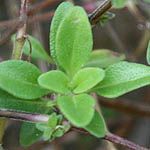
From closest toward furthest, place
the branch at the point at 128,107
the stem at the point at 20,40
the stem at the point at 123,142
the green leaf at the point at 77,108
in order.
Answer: the green leaf at the point at 77,108, the stem at the point at 123,142, the stem at the point at 20,40, the branch at the point at 128,107

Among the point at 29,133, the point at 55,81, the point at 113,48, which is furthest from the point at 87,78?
the point at 113,48

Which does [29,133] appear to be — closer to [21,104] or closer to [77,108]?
[21,104]

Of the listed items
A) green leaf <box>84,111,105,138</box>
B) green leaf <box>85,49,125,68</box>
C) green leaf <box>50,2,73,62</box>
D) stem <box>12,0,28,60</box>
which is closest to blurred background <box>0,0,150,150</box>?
green leaf <box>85,49,125,68</box>

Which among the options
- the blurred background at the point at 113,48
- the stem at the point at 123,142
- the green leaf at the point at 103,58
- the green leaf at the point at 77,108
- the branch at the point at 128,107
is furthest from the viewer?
the branch at the point at 128,107

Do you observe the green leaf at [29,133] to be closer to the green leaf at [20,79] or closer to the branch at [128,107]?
the green leaf at [20,79]

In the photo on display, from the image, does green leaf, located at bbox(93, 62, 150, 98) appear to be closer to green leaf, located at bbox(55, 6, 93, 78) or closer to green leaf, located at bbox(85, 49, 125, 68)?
green leaf, located at bbox(55, 6, 93, 78)

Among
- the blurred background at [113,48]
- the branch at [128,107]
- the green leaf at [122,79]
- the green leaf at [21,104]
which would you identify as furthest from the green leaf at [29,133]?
the branch at [128,107]

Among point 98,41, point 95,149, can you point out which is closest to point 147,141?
point 95,149
